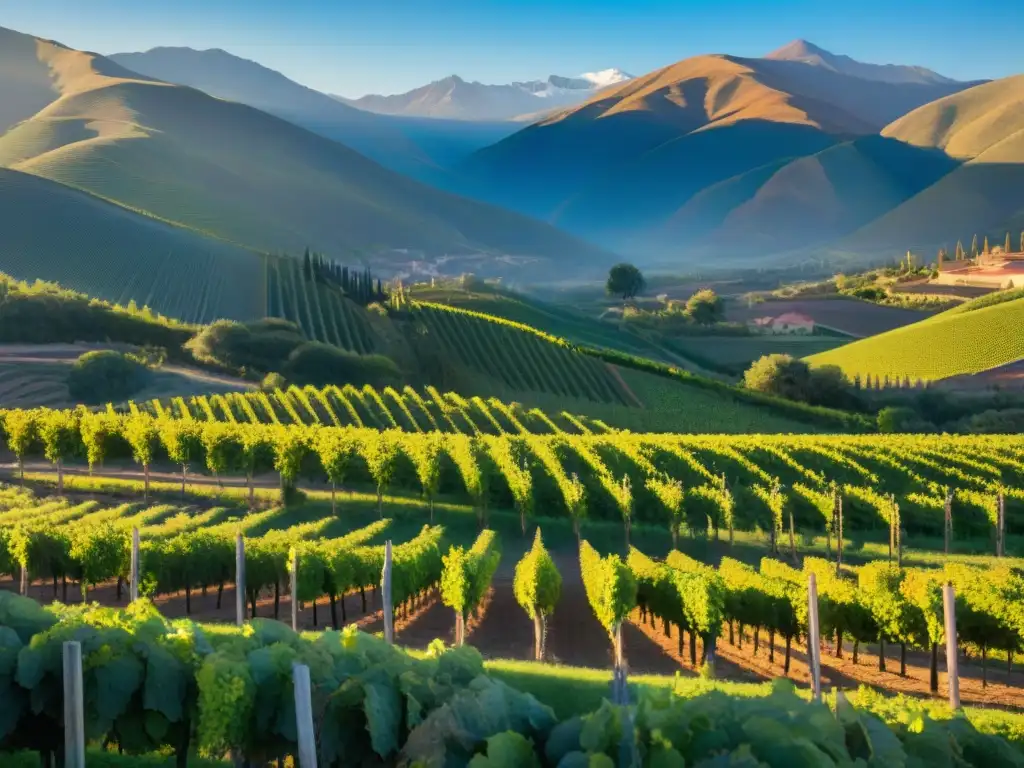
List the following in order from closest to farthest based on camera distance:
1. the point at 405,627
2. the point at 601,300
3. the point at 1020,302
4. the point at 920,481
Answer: the point at 405,627
the point at 920,481
the point at 1020,302
the point at 601,300

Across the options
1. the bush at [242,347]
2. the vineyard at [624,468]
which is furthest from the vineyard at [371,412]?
the bush at [242,347]

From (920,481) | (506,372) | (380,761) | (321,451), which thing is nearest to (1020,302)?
(506,372)

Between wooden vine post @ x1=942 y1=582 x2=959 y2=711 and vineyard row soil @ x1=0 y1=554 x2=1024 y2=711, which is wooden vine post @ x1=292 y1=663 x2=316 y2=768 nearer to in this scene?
wooden vine post @ x1=942 y1=582 x2=959 y2=711

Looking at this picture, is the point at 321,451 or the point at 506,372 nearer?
the point at 321,451

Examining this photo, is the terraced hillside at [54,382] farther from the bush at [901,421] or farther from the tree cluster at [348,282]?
the bush at [901,421]

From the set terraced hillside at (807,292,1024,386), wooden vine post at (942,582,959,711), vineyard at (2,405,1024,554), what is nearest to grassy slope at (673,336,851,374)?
terraced hillside at (807,292,1024,386)

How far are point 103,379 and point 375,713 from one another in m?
56.7

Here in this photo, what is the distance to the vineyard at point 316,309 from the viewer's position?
292 feet

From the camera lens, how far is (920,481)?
3922 cm

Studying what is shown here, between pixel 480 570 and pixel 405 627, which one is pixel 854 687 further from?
pixel 405 627

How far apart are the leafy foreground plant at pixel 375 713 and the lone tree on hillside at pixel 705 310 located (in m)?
120

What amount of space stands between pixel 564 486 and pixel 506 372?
128 ft

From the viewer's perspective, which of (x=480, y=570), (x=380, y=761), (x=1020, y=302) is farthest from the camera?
(x=1020, y=302)

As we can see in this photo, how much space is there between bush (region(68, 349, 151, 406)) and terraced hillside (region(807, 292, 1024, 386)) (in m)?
59.8
